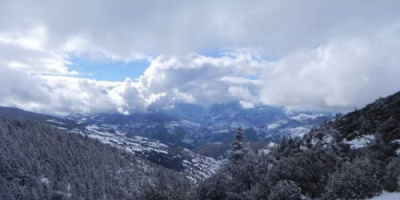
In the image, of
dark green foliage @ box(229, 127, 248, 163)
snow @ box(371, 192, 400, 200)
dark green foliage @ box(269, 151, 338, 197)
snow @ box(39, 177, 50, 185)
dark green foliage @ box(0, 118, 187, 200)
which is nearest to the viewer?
snow @ box(371, 192, 400, 200)

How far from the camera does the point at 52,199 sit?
16125 centimetres

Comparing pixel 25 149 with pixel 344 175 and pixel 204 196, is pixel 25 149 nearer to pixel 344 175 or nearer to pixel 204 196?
pixel 204 196

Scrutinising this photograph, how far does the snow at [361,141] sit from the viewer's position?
1534 inches

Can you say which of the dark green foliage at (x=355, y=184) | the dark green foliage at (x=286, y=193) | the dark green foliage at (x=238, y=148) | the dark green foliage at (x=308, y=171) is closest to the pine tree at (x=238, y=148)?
the dark green foliage at (x=238, y=148)

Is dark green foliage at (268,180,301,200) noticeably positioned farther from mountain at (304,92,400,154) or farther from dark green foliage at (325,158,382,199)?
mountain at (304,92,400,154)

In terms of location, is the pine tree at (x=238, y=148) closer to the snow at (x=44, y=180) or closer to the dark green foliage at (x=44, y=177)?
the dark green foliage at (x=44, y=177)

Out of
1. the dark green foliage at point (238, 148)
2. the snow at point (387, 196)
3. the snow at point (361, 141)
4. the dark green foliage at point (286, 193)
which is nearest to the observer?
the snow at point (387, 196)

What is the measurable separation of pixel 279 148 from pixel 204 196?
2672 cm

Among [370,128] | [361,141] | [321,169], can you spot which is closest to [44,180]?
[370,128]

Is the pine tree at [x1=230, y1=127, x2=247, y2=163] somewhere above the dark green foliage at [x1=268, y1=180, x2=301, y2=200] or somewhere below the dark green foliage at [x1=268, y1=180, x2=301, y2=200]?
above

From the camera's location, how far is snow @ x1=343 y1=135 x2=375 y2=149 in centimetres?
3897

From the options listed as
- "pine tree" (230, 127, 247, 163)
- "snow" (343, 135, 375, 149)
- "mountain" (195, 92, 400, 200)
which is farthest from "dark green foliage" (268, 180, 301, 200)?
"pine tree" (230, 127, 247, 163)

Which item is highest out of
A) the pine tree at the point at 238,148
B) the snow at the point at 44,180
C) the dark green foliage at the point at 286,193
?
the pine tree at the point at 238,148

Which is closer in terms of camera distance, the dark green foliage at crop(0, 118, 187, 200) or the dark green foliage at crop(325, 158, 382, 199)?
the dark green foliage at crop(325, 158, 382, 199)
